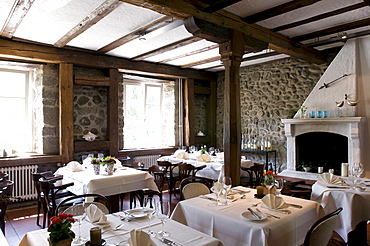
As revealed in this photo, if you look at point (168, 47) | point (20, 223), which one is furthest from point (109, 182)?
point (168, 47)

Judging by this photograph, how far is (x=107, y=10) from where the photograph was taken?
365 centimetres

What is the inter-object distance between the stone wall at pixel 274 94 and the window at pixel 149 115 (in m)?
2.08

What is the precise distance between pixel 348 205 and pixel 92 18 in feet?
13.0

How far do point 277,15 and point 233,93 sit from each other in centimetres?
122

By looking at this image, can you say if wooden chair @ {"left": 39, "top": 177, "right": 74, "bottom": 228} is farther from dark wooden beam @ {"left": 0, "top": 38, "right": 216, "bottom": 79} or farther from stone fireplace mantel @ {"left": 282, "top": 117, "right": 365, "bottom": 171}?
stone fireplace mantel @ {"left": 282, "top": 117, "right": 365, "bottom": 171}

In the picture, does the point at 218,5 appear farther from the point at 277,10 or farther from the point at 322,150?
the point at 322,150

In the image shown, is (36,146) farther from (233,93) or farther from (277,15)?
(277,15)

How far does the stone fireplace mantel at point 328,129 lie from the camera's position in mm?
5035

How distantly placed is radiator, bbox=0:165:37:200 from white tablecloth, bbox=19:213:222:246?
371 cm

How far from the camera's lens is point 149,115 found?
24.9 feet

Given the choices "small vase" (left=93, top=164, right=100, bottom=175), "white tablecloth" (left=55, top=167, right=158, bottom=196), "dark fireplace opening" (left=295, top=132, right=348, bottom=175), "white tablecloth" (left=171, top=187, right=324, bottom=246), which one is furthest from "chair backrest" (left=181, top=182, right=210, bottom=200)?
"dark fireplace opening" (left=295, top=132, right=348, bottom=175)

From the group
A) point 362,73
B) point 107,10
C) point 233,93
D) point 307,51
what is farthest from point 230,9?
point 362,73

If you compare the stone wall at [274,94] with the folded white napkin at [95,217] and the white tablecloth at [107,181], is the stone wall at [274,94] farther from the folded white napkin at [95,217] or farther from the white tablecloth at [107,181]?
the folded white napkin at [95,217]

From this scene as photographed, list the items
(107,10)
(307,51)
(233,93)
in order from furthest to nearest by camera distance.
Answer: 1. (307,51)
2. (233,93)
3. (107,10)
